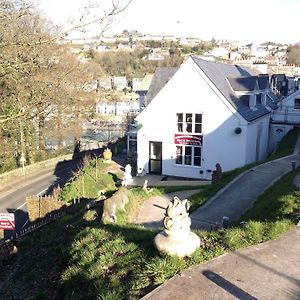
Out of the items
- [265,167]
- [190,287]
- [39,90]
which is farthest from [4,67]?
[265,167]

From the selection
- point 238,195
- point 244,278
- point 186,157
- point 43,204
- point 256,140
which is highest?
point 244,278

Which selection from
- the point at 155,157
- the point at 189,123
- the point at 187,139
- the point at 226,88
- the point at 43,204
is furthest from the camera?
the point at 155,157

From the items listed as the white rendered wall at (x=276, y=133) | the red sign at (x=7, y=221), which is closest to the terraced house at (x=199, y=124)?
the white rendered wall at (x=276, y=133)

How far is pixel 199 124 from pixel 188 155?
207 centimetres

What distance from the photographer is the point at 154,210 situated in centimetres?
1532

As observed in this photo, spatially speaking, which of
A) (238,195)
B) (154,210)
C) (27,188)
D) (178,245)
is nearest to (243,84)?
(238,195)

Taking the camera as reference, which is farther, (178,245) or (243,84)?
(243,84)

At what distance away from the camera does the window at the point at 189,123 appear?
24688 mm

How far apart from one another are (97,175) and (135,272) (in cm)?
1685

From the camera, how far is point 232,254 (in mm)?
8438

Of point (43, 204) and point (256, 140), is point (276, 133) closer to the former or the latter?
point (256, 140)

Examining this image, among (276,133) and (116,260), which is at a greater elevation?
(116,260)

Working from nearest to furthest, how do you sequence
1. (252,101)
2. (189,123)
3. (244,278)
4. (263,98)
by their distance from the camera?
(244,278) → (189,123) → (252,101) → (263,98)

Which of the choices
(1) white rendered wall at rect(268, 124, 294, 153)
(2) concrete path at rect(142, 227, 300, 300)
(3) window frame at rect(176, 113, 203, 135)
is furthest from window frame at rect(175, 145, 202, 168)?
(2) concrete path at rect(142, 227, 300, 300)
